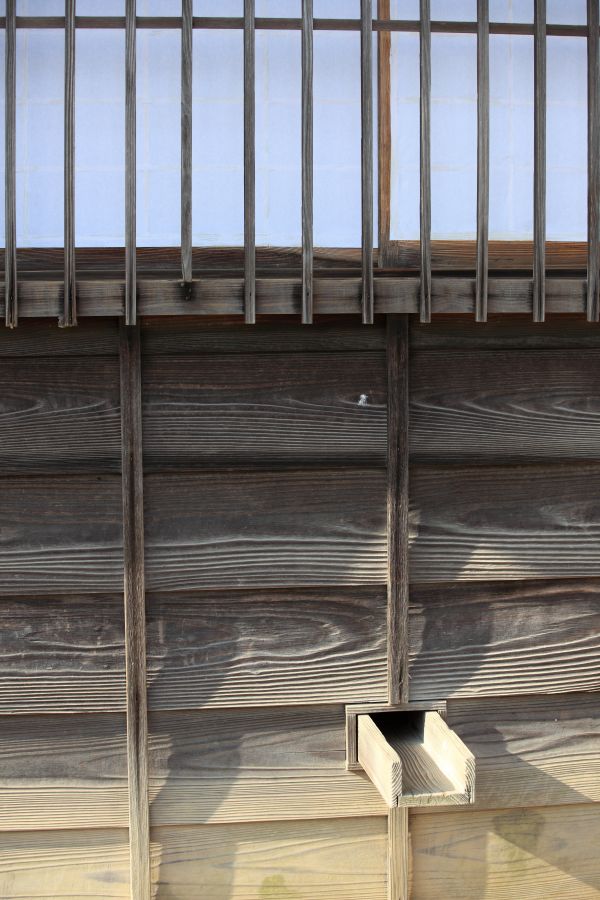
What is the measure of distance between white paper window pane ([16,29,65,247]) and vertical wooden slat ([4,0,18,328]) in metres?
0.13

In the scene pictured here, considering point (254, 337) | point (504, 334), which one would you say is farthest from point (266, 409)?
point (504, 334)

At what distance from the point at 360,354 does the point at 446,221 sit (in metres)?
0.44

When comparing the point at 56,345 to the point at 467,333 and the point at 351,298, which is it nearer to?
the point at 351,298

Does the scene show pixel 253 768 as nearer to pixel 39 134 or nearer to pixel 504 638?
pixel 504 638

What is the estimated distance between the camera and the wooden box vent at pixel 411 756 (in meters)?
2.03

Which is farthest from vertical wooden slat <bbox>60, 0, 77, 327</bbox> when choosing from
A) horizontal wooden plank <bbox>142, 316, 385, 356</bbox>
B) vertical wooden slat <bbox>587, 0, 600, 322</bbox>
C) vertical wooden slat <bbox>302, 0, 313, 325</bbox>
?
vertical wooden slat <bbox>587, 0, 600, 322</bbox>

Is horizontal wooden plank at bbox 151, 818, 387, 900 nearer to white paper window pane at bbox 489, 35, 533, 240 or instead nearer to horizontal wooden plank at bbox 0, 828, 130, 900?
horizontal wooden plank at bbox 0, 828, 130, 900

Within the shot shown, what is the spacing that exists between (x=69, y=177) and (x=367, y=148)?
0.74 meters

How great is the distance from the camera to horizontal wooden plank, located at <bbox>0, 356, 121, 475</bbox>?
229 centimetres

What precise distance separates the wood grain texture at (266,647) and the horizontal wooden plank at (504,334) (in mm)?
711

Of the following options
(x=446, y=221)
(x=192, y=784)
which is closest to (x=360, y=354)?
(x=446, y=221)

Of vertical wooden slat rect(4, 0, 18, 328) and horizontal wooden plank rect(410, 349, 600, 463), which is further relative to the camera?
horizontal wooden plank rect(410, 349, 600, 463)

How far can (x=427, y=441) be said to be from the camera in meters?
2.36

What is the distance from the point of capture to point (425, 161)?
2156 millimetres
